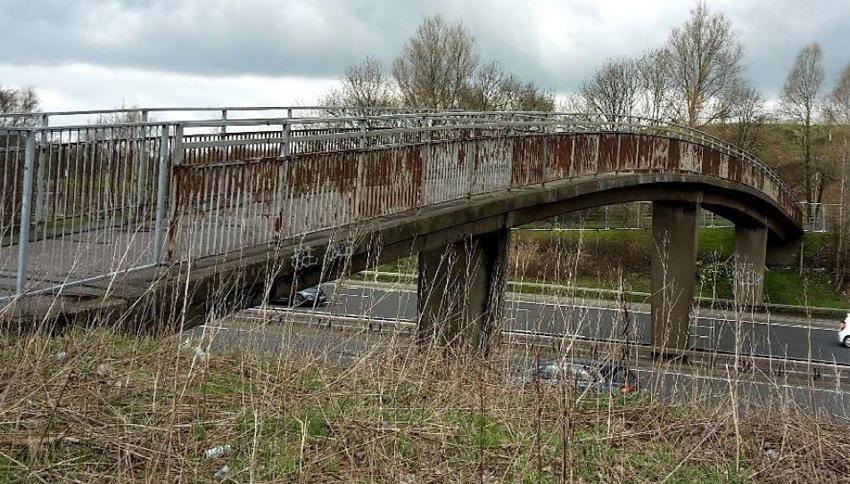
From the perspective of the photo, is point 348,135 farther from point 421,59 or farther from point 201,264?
point 421,59

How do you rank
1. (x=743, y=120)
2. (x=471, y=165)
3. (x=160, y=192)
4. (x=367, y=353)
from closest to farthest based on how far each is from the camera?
(x=367, y=353) → (x=160, y=192) → (x=471, y=165) → (x=743, y=120)

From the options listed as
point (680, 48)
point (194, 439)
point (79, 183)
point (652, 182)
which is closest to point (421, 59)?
point (680, 48)

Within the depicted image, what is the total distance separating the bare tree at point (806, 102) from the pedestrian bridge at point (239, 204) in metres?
35.5

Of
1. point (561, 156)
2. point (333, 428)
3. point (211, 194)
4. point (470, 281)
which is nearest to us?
point (333, 428)

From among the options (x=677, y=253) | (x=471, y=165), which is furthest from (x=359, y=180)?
(x=677, y=253)

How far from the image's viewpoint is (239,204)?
7.23 metres

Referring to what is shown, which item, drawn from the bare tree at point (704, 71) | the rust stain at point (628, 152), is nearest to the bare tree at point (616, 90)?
the bare tree at point (704, 71)

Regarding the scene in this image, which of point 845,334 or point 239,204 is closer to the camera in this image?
point 239,204

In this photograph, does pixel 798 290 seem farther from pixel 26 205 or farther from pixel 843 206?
pixel 26 205

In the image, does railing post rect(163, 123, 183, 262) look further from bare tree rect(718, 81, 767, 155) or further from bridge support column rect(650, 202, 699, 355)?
bare tree rect(718, 81, 767, 155)

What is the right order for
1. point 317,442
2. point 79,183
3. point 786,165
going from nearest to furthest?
point 317,442 → point 79,183 → point 786,165

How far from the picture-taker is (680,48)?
43031 mm

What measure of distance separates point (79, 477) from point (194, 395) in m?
0.94

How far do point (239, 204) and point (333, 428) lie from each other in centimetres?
337
